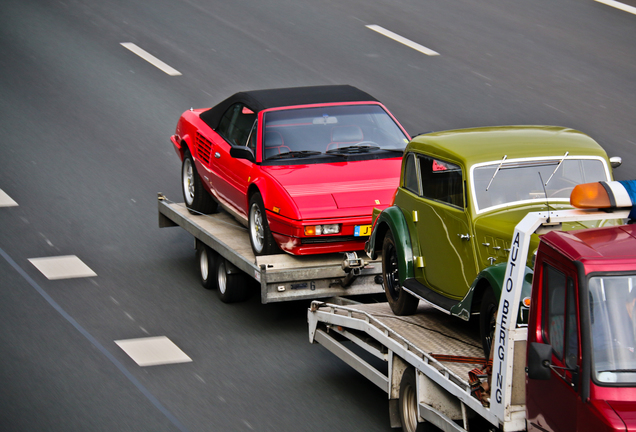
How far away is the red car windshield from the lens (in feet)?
36.8

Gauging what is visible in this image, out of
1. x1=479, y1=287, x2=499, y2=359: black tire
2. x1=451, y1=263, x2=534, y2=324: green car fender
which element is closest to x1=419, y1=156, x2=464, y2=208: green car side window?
x1=451, y1=263, x2=534, y2=324: green car fender

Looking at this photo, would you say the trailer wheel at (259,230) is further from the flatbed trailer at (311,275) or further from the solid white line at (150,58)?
the solid white line at (150,58)

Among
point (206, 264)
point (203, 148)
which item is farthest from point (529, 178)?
point (203, 148)

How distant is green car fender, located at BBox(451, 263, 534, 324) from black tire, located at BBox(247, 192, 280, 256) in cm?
335

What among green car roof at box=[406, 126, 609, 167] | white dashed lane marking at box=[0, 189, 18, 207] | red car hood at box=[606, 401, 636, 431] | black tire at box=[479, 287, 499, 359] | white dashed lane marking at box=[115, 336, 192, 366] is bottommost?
white dashed lane marking at box=[115, 336, 192, 366]

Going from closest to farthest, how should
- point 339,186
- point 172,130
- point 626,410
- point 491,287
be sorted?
point 626,410
point 491,287
point 339,186
point 172,130

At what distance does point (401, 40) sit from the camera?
2147cm

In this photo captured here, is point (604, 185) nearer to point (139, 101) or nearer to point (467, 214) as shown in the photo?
point (467, 214)

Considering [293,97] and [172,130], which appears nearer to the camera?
[293,97]

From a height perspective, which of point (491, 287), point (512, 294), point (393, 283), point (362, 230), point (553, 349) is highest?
point (512, 294)

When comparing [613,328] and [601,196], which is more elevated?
[601,196]

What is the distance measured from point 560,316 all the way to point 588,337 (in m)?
0.32

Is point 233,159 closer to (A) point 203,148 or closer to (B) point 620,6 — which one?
(A) point 203,148

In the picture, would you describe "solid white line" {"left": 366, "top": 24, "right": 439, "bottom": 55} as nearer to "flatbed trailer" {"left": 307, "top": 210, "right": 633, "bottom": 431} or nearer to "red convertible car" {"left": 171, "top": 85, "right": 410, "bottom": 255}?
"red convertible car" {"left": 171, "top": 85, "right": 410, "bottom": 255}
